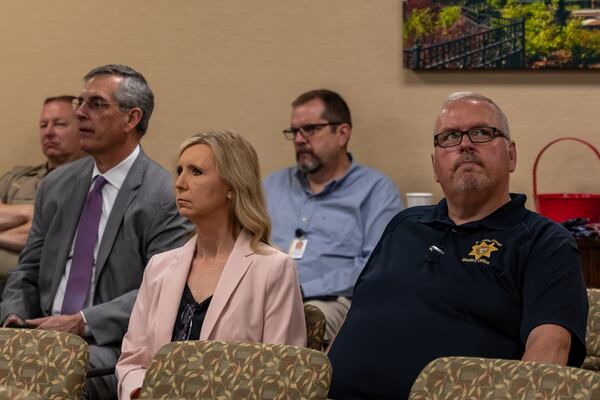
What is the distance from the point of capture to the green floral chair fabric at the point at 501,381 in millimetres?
2186

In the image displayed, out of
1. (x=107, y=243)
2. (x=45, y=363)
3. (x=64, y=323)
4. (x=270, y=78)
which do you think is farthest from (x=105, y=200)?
(x=270, y=78)

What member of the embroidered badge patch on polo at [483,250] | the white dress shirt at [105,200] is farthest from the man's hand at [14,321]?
the embroidered badge patch on polo at [483,250]

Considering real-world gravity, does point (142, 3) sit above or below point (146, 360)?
above

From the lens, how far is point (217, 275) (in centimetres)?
313

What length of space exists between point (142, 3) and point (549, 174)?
2.20 metres

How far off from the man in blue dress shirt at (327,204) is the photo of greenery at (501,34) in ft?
1.58

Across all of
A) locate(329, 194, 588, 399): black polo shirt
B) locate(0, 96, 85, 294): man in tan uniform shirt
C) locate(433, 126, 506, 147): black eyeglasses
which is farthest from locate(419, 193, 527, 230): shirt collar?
locate(0, 96, 85, 294): man in tan uniform shirt

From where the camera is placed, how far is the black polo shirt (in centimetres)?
282

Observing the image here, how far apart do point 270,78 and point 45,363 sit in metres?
2.72

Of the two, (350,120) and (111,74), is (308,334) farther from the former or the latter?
(350,120)

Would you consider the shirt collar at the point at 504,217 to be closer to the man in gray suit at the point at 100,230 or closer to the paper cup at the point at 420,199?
the man in gray suit at the point at 100,230

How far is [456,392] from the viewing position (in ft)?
7.51

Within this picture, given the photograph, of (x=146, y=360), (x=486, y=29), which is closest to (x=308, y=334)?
(x=146, y=360)

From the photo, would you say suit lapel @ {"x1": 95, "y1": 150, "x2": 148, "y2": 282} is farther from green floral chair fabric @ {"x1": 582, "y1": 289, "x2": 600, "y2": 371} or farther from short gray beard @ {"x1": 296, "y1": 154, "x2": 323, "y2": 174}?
green floral chair fabric @ {"x1": 582, "y1": 289, "x2": 600, "y2": 371}
